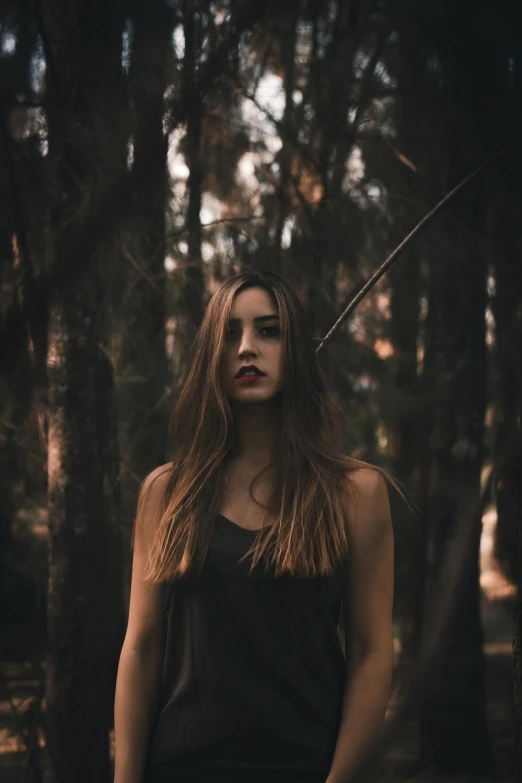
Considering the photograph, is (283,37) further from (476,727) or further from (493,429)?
(476,727)

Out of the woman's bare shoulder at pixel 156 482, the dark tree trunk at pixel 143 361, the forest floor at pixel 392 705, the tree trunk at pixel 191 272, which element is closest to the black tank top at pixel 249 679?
the woman's bare shoulder at pixel 156 482

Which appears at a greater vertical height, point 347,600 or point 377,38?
point 377,38

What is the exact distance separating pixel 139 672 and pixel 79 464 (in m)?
1.68

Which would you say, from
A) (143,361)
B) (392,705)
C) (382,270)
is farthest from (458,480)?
(382,270)

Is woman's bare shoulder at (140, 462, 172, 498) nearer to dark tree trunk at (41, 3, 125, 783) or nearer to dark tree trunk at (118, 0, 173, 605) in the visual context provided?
dark tree trunk at (41, 3, 125, 783)

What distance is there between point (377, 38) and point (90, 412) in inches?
106

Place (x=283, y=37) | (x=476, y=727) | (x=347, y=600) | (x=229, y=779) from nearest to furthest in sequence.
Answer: (x=229, y=779), (x=347, y=600), (x=283, y=37), (x=476, y=727)

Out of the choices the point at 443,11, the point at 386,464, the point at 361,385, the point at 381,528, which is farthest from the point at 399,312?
the point at 381,528

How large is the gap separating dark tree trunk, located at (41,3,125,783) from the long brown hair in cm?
154

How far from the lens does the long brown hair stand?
1.62 meters

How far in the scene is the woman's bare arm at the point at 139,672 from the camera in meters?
1.65

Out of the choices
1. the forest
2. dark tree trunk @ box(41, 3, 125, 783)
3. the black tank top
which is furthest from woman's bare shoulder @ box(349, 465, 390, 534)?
dark tree trunk @ box(41, 3, 125, 783)

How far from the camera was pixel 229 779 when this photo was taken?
154 centimetres

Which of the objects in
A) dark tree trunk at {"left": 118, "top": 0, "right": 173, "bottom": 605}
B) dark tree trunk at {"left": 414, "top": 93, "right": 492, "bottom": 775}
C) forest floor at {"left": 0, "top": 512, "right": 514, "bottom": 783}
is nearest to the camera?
forest floor at {"left": 0, "top": 512, "right": 514, "bottom": 783}
